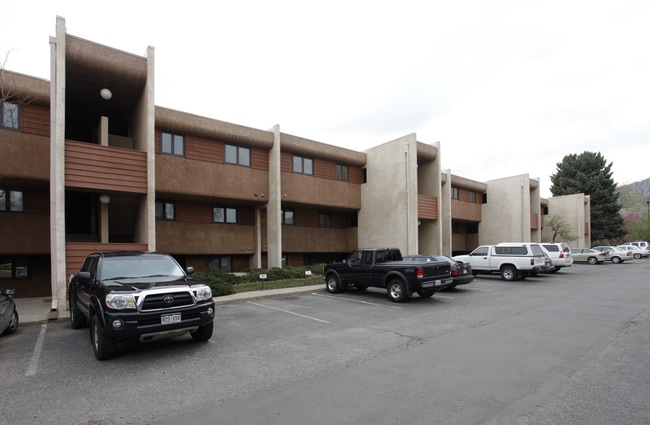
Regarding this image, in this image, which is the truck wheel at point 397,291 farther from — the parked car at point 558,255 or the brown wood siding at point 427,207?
the parked car at point 558,255

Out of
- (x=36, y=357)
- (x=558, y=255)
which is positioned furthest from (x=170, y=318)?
(x=558, y=255)

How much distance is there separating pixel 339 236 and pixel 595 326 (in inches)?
716

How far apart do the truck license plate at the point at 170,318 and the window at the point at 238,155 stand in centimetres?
1360

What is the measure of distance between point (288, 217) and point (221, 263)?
5.12m

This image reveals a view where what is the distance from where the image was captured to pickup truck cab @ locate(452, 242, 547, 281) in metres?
18.7

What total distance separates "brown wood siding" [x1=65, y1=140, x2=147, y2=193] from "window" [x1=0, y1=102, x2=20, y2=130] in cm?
375

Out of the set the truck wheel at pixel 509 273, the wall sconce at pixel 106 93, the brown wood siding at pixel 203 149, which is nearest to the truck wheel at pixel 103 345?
the wall sconce at pixel 106 93

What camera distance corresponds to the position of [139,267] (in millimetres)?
7699

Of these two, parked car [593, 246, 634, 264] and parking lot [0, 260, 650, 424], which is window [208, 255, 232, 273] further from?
parked car [593, 246, 634, 264]

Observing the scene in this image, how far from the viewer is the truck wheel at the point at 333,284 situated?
14.4m

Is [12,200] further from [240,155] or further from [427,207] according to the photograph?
[427,207]

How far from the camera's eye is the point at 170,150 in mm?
17359

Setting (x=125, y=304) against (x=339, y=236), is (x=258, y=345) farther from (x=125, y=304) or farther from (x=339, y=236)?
(x=339, y=236)

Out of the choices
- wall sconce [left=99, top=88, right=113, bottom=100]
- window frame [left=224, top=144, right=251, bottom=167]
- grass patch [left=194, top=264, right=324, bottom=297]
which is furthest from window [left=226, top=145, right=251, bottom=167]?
wall sconce [left=99, top=88, right=113, bottom=100]
